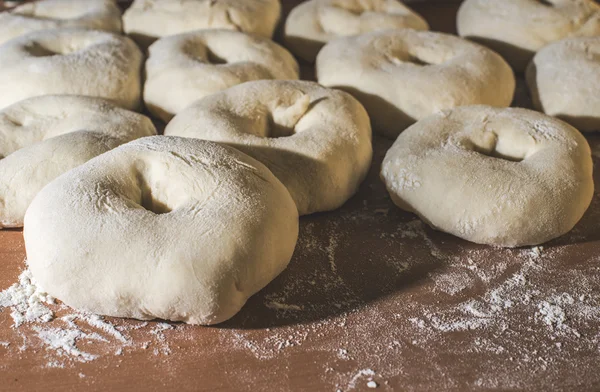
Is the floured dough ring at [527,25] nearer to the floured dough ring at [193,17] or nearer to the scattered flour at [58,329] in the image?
the floured dough ring at [193,17]

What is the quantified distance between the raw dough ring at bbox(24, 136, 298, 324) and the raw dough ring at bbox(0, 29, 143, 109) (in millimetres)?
747

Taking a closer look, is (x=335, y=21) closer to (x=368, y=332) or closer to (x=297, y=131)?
(x=297, y=131)

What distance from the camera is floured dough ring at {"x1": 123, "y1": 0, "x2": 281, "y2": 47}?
8.70 feet

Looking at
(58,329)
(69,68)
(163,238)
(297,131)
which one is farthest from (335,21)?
(58,329)

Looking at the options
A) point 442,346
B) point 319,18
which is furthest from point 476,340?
point 319,18

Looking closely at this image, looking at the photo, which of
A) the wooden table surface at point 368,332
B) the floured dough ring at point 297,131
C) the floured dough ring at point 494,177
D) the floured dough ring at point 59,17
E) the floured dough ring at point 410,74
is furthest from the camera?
the floured dough ring at point 59,17

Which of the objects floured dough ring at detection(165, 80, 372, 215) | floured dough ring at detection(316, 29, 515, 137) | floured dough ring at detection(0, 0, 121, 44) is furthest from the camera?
floured dough ring at detection(0, 0, 121, 44)

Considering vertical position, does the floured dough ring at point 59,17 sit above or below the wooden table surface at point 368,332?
above

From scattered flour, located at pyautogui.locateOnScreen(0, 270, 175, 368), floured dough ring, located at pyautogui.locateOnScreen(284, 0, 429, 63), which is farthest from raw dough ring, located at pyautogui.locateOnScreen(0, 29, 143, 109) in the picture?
scattered flour, located at pyautogui.locateOnScreen(0, 270, 175, 368)

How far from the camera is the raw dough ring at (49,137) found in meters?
1.62

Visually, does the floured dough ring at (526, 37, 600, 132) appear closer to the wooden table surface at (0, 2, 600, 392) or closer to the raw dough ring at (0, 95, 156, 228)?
the wooden table surface at (0, 2, 600, 392)

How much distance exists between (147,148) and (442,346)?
86cm

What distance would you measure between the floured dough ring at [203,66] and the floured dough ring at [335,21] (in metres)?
0.32

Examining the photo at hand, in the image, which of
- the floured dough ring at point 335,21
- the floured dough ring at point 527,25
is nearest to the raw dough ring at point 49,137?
the floured dough ring at point 335,21
